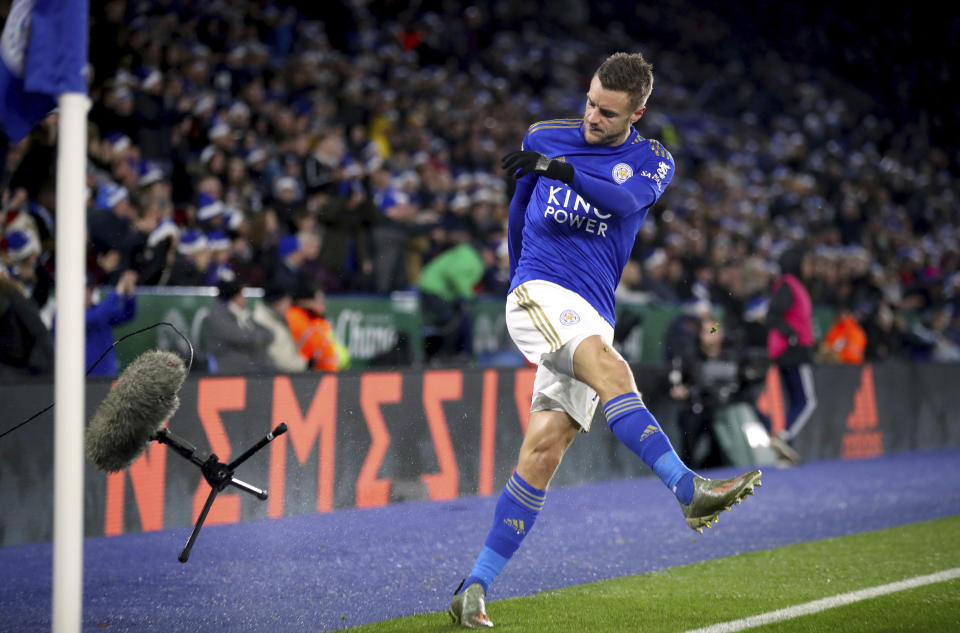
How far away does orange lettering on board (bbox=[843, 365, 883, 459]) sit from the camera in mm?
12398

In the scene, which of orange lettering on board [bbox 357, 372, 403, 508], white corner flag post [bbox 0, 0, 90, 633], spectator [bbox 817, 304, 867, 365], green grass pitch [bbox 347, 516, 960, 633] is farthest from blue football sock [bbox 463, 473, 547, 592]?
spectator [bbox 817, 304, 867, 365]

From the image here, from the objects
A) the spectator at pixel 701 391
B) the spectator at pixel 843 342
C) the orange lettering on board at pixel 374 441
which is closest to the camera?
the orange lettering on board at pixel 374 441

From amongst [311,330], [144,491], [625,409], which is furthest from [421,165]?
[625,409]

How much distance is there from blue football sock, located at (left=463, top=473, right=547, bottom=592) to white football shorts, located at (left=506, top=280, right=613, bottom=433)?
327 millimetres

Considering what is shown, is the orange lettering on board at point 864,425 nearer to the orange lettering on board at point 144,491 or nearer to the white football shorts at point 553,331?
the orange lettering on board at point 144,491

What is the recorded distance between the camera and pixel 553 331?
437 centimetres

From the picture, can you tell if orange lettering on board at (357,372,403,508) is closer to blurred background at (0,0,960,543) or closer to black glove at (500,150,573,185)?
blurred background at (0,0,960,543)

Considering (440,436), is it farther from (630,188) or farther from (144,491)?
(630,188)

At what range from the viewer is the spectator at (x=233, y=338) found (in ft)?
27.1

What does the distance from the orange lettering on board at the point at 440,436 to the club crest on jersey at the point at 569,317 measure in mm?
4052

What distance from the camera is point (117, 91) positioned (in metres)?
11.2

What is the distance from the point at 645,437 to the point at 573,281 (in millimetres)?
728

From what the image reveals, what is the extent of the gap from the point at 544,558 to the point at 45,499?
9.37 ft

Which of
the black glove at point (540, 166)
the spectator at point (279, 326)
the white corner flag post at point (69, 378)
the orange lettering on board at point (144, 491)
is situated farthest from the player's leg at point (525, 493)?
the spectator at point (279, 326)
